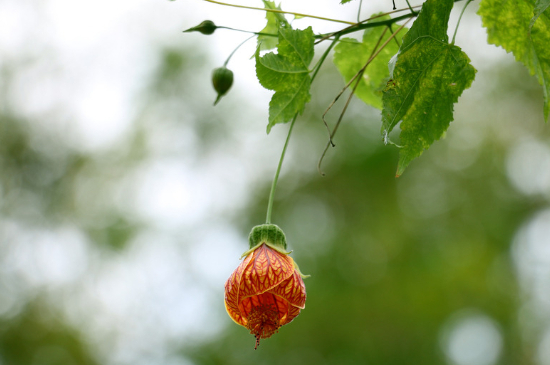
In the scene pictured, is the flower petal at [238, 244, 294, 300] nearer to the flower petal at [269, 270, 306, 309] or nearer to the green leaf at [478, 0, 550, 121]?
the flower petal at [269, 270, 306, 309]

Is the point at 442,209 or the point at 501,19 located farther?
the point at 442,209

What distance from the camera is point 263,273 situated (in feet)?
2.34

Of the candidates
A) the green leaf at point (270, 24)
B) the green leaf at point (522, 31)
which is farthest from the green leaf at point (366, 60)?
the green leaf at point (522, 31)

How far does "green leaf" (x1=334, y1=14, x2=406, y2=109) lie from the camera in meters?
0.90

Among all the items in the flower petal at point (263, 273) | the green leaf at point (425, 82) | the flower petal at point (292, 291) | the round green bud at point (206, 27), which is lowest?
the flower petal at point (292, 291)

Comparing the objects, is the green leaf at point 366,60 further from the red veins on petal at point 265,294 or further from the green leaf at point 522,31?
the red veins on petal at point 265,294

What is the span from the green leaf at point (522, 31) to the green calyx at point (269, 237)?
42cm

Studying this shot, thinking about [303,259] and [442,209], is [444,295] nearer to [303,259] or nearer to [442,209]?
[442,209]

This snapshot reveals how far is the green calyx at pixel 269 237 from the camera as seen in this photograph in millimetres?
810

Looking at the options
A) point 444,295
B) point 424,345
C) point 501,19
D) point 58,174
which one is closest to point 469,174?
point 444,295

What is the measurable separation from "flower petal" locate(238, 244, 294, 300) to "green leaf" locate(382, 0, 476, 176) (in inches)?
9.5

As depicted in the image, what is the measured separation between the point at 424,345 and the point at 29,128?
6628mm

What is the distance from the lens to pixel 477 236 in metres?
7.25

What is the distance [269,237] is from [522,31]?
0.46 m
